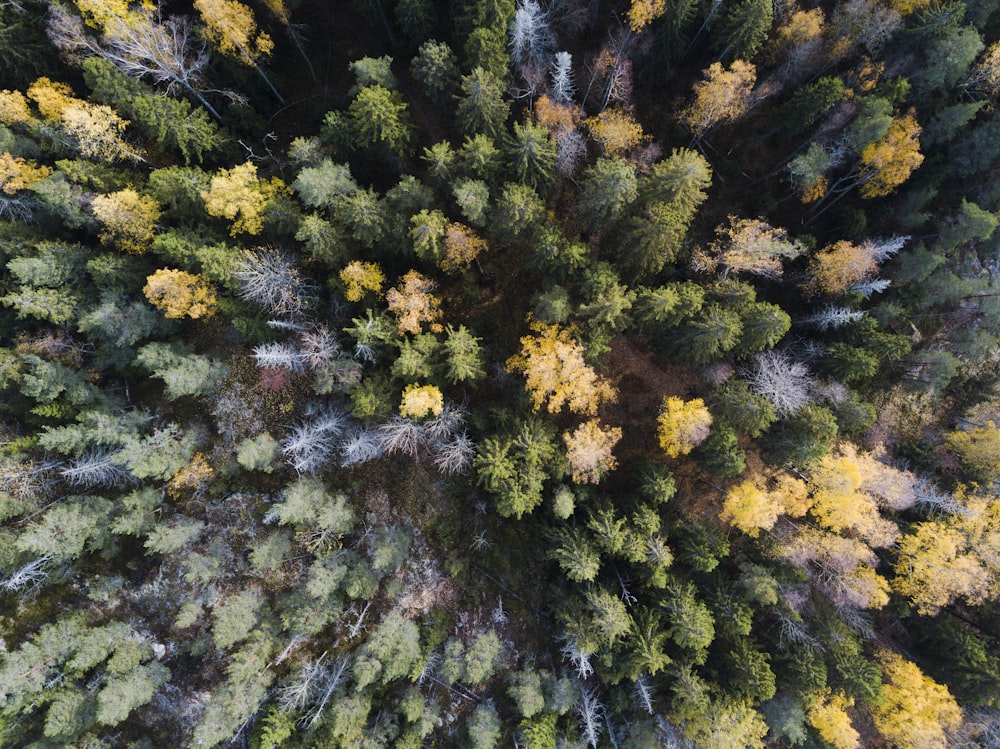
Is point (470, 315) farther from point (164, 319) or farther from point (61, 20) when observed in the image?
point (61, 20)

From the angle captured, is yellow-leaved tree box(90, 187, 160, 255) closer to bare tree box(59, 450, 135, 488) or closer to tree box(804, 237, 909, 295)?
bare tree box(59, 450, 135, 488)

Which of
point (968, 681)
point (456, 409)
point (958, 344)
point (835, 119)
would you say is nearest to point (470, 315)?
point (456, 409)

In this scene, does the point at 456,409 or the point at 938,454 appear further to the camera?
the point at 938,454

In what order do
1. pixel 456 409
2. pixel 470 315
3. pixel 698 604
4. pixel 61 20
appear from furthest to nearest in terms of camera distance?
pixel 470 315, pixel 456 409, pixel 698 604, pixel 61 20

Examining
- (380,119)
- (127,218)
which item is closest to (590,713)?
(380,119)

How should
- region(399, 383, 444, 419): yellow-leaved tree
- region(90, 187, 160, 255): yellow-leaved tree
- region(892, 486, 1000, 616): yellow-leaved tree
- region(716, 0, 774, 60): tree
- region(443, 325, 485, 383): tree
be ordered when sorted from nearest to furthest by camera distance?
region(443, 325, 485, 383): tree < region(90, 187, 160, 255): yellow-leaved tree < region(399, 383, 444, 419): yellow-leaved tree < region(716, 0, 774, 60): tree < region(892, 486, 1000, 616): yellow-leaved tree

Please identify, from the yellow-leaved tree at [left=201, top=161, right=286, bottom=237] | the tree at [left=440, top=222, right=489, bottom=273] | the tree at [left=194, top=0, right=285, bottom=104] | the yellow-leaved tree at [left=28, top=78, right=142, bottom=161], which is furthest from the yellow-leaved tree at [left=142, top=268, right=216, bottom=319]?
the tree at [left=440, top=222, right=489, bottom=273]

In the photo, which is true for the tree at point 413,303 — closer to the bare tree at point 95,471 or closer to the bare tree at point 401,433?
the bare tree at point 401,433
